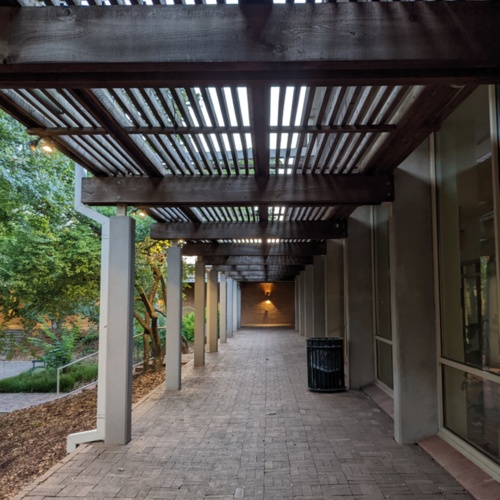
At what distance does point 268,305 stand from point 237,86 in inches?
1083

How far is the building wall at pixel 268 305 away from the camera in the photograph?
29453 millimetres

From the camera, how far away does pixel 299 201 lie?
559 centimetres

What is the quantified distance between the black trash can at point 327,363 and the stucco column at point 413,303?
2.74 meters

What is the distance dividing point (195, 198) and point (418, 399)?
3408 millimetres

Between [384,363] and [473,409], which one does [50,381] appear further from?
[473,409]

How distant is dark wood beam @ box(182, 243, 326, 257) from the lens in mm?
11266

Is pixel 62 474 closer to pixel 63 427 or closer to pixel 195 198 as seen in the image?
pixel 195 198

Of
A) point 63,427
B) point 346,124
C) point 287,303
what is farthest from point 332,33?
point 287,303

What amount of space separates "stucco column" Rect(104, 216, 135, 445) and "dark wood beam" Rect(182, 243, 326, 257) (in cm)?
548

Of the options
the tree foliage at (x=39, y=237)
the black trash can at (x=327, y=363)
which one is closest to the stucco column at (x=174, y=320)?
the black trash can at (x=327, y=363)

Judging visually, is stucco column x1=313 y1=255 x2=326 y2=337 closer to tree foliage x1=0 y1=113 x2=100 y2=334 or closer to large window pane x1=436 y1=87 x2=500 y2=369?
tree foliage x1=0 y1=113 x2=100 y2=334

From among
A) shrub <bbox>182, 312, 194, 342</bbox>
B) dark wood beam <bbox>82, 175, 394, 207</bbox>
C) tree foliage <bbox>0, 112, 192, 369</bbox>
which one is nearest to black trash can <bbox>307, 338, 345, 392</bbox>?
dark wood beam <bbox>82, 175, 394, 207</bbox>

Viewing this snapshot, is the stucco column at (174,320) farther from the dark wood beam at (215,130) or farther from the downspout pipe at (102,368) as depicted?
the dark wood beam at (215,130)

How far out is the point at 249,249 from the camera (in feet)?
38.1
